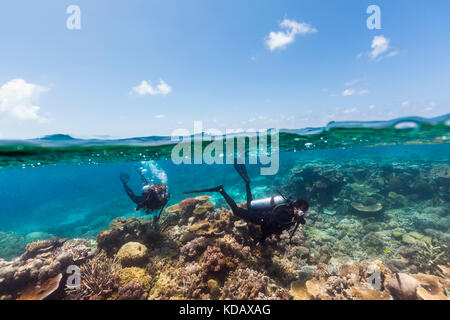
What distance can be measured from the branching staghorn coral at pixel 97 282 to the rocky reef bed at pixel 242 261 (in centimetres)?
3

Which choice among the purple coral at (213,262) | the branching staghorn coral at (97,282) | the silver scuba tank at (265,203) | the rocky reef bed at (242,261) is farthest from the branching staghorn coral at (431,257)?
the branching staghorn coral at (97,282)

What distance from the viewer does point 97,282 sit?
568 centimetres

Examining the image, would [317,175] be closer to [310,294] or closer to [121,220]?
[310,294]

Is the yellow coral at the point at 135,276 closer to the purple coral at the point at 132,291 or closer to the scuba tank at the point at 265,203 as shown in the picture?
the purple coral at the point at 132,291

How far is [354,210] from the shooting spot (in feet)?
42.3

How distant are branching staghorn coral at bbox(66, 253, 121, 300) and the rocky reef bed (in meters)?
0.03

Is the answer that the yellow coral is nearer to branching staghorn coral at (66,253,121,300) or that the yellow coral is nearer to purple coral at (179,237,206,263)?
branching staghorn coral at (66,253,121,300)

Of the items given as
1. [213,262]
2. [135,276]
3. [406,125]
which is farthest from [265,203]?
[406,125]

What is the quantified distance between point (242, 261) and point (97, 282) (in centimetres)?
487

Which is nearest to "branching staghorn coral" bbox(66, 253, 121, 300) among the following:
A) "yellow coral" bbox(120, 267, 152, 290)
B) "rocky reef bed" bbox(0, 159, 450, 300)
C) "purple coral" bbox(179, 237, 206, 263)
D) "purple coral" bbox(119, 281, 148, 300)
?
"rocky reef bed" bbox(0, 159, 450, 300)

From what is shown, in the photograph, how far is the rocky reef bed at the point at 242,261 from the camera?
5449 millimetres

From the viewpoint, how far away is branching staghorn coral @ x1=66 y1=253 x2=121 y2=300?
217 inches

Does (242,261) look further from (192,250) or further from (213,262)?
(192,250)
